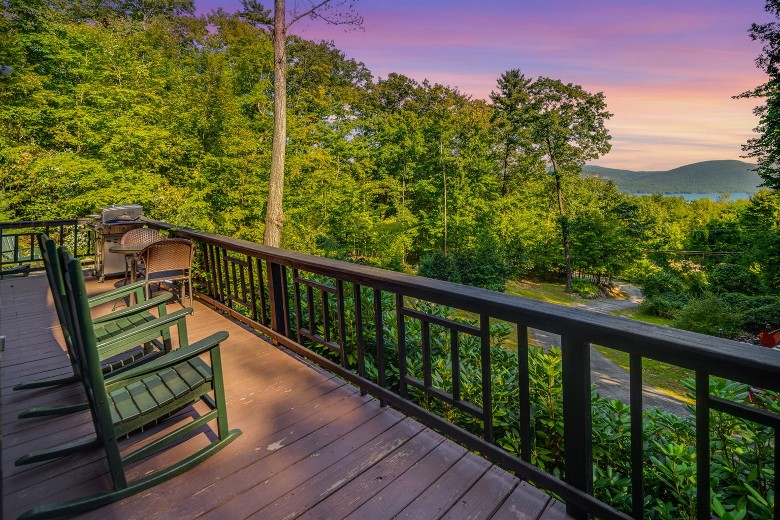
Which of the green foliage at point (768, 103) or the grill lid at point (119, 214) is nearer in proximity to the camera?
the grill lid at point (119, 214)

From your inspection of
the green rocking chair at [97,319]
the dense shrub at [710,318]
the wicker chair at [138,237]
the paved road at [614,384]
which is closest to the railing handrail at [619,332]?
the green rocking chair at [97,319]

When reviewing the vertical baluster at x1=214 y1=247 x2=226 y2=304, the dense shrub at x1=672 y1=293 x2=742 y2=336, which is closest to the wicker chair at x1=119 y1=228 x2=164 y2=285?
the vertical baluster at x1=214 y1=247 x2=226 y2=304

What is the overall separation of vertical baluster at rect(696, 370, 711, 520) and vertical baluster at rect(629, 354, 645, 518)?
165 mm

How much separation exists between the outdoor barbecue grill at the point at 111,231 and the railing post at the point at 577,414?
564 cm

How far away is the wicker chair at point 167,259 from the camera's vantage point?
3998 millimetres

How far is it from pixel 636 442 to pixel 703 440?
210 mm

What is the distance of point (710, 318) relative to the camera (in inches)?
470

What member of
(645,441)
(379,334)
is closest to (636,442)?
(645,441)

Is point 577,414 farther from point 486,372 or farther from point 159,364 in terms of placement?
point 159,364

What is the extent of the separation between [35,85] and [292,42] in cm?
1130

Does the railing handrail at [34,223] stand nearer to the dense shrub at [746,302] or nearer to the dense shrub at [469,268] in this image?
the dense shrub at [469,268]

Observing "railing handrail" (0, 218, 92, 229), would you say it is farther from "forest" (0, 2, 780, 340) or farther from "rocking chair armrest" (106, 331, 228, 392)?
"rocking chair armrest" (106, 331, 228, 392)

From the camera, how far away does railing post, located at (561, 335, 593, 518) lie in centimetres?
140

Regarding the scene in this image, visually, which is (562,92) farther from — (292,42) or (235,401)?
(235,401)
